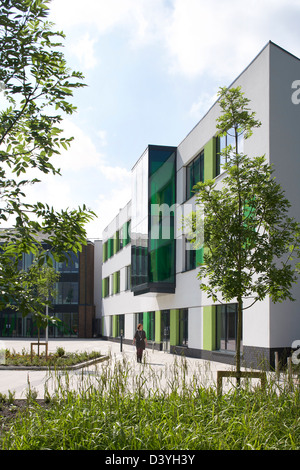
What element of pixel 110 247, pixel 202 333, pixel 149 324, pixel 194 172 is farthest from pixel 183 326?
pixel 110 247

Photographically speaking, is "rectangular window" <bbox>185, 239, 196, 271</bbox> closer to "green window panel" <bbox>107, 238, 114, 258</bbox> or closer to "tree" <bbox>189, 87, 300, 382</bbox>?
"tree" <bbox>189, 87, 300, 382</bbox>

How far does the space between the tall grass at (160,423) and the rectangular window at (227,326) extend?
13730 mm

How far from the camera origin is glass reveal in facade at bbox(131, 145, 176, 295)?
28.7 meters

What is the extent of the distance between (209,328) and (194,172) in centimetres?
799

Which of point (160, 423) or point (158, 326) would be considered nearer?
point (160, 423)

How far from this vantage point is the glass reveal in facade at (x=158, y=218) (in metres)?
28.7

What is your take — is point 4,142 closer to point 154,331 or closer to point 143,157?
point 143,157

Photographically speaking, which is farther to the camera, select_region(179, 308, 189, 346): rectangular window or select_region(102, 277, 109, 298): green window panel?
select_region(102, 277, 109, 298): green window panel

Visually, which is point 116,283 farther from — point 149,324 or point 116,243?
point 149,324

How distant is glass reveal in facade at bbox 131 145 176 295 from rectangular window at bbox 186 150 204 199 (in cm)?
146

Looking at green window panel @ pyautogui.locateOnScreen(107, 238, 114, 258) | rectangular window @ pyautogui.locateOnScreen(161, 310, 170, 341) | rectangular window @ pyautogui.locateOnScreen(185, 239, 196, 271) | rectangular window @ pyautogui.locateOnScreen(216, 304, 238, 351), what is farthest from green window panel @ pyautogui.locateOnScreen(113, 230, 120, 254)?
rectangular window @ pyautogui.locateOnScreen(216, 304, 238, 351)

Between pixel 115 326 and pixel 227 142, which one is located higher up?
pixel 227 142

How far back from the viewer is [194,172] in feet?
87.7

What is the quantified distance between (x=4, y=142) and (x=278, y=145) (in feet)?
45.4
